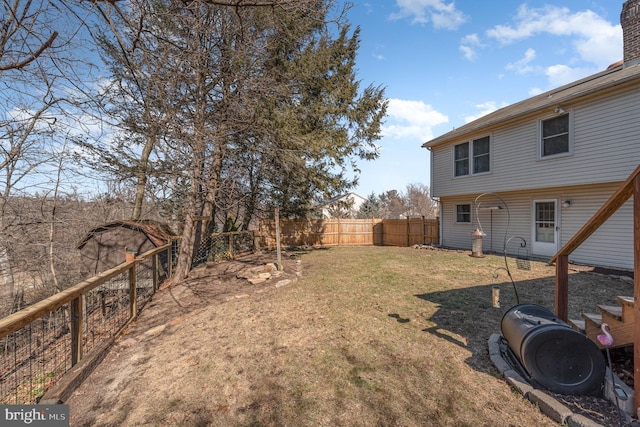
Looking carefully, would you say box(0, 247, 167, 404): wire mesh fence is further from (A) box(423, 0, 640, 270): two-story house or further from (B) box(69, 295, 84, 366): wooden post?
(A) box(423, 0, 640, 270): two-story house

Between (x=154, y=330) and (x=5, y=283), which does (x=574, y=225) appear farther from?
(x=5, y=283)

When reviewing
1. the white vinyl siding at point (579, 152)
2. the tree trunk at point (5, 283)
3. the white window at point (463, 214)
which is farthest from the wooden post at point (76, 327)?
the white window at point (463, 214)

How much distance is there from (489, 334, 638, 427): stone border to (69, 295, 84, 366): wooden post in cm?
444

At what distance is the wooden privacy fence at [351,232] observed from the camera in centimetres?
1364

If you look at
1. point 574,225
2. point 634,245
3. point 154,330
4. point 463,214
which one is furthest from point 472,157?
point 154,330

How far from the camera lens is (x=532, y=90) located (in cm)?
1105

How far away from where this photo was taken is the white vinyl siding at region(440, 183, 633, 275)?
7.41 meters

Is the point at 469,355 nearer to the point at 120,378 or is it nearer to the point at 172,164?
the point at 120,378

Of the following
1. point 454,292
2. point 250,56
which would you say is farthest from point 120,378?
point 250,56

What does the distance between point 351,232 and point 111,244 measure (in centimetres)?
1085

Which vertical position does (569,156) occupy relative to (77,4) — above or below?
below

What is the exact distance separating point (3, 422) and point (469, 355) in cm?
427

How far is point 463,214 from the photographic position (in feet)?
39.4

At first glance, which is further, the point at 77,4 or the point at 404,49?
the point at 404,49
